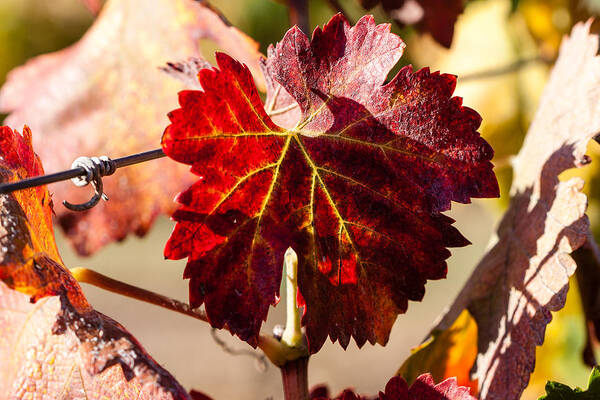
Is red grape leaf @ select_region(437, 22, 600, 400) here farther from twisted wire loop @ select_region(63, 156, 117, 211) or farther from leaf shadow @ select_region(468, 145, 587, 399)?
twisted wire loop @ select_region(63, 156, 117, 211)

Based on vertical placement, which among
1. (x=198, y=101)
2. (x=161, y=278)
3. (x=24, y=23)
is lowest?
(x=198, y=101)

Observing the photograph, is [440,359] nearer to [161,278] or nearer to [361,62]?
[361,62]

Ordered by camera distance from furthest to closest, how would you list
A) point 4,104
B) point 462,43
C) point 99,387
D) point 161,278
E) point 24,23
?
point 161,278 < point 24,23 < point 462,43 < point 4,104 < point 99,387

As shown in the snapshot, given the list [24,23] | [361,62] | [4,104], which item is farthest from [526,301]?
[24,23]

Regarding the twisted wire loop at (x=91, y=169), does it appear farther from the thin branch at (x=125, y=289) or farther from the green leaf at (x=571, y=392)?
the green leaf at (x=571, y=392)

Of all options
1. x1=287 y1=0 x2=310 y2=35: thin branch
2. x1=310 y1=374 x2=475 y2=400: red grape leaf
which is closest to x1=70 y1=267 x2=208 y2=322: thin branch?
x1=310 y1=374 x2=475 y2=400: red grape leaf

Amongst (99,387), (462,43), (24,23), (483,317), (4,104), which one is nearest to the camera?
(99,387)

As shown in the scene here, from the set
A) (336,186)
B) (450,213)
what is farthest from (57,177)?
(450,213)
